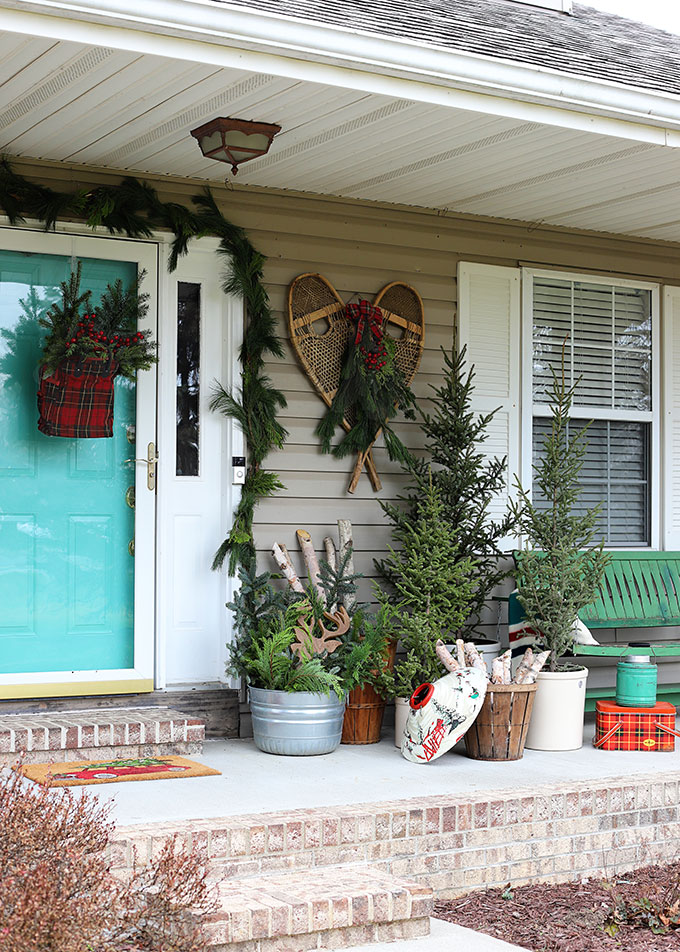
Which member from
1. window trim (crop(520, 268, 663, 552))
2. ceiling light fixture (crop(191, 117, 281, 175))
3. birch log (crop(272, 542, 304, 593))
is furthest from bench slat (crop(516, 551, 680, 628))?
ceiling light fixture (crop(191, 117, 281, 175))

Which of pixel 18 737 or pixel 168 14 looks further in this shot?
pixel 18 737

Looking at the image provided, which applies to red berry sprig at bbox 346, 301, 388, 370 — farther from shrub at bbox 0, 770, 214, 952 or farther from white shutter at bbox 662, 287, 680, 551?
shrub at bbox 0, 770, 214, 952

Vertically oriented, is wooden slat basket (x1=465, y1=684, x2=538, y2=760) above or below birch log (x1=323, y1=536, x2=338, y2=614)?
below

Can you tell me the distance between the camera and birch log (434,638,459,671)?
4723 millimetres

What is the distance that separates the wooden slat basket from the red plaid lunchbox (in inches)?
20.5

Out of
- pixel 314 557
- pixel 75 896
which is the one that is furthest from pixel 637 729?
pixel 75 896

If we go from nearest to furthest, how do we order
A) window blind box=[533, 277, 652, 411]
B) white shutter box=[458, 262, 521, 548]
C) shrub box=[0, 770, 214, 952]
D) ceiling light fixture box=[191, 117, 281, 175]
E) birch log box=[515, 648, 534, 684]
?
shrub box=[0, 770, 214, 952], ceiling light fixture box=[191, 117, 281, 175], birch log box=[515, 648, 534, 684], white shutter box=[458, 262, 521, 548], window blind box=[533, 277, 652, 411]

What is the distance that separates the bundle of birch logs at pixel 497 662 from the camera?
187 inches

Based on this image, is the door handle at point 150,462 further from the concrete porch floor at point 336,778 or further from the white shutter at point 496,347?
the white shutter at point 496,347

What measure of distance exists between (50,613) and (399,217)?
2522 millimetres

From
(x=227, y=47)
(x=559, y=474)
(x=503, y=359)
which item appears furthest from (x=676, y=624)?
(x=227, y=47)

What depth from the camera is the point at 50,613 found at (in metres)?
4.80

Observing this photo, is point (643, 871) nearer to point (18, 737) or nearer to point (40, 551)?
point (18, 737)

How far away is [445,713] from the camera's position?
4582 millimetres
